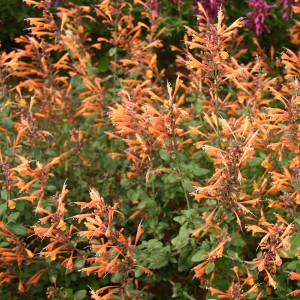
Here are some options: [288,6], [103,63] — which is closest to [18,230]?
[288,6]

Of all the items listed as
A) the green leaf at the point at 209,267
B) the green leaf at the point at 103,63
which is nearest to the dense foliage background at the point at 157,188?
the green leaf at the point at 209,267

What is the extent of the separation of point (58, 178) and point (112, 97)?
802mm

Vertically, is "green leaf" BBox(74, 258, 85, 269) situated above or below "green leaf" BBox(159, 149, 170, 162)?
below

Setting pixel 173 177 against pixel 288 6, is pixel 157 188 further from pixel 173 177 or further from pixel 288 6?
pixel 288 6

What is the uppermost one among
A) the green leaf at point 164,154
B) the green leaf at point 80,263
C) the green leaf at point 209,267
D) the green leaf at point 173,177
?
the green leaf at point 164,154

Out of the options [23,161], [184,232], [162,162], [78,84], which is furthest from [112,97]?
[184,232]

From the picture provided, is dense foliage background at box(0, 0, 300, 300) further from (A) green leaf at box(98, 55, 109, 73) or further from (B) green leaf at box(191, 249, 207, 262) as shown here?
(A) green leaf at box(98, 55, 109, 73)

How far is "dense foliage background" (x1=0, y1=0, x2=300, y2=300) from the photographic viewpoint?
10.6 ft

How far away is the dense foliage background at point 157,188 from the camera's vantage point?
10.6 ft

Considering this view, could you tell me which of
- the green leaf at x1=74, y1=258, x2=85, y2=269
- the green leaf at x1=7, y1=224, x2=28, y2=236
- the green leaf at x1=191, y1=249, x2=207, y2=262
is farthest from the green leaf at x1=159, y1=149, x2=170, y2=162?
the green leaf at x1=7, y1=224, x2=28, y2=236

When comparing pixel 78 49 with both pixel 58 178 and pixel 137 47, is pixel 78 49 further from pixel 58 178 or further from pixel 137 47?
pixel 58 178

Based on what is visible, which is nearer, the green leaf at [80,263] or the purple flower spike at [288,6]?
the green leaf at [80,263]

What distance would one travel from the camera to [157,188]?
4.43m

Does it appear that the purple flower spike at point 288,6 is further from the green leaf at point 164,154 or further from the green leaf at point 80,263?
the green leaf at point 80,263
